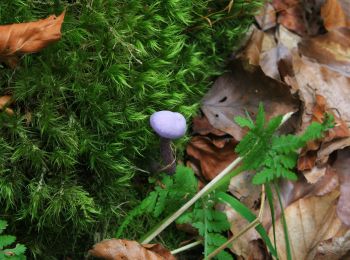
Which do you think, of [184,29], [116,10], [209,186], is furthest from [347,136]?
[116,10]

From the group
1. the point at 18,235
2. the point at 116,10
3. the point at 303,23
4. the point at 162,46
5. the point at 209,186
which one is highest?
the point at 116,10

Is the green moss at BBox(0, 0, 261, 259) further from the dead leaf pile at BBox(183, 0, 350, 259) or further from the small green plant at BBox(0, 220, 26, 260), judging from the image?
the dead leaf pile at BBox(183, 0, 350, 259)

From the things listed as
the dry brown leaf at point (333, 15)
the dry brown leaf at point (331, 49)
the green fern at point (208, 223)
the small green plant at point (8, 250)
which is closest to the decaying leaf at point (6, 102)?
the small green plant at point (8, 250)

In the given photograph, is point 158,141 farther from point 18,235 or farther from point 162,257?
point 18,235

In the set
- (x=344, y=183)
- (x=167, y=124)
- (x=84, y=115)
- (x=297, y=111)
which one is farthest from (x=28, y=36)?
(x=344, y=183)

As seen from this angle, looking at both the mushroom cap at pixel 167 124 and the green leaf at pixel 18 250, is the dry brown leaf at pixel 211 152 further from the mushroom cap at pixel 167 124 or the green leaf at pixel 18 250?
the green leaf at pixel 18 250

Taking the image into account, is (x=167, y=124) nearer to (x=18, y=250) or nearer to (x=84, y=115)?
(x=84, y=115)
